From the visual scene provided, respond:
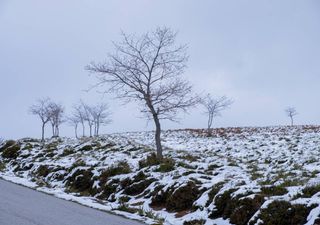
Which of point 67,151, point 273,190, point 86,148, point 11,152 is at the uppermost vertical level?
point 86,148

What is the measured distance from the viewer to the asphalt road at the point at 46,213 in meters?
6.82

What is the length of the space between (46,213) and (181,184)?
418 centimetres

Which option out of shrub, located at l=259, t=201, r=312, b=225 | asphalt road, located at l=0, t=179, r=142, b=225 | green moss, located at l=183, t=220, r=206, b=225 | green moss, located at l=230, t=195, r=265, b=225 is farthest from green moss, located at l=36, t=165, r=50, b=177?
shrub, located at l=259, t=201, r=312, b=225

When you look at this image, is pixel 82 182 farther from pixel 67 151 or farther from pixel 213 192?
pixel 67 151

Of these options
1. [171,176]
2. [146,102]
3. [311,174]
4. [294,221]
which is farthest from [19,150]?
[294,221]

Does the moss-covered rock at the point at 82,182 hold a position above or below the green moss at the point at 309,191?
below

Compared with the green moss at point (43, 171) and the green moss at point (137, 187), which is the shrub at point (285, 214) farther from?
the green moss at point (43, 171)

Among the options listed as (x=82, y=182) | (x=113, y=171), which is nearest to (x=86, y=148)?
(x=82, y=182)

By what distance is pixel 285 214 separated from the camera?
7074 mm

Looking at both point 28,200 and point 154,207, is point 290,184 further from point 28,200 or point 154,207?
point 28,200

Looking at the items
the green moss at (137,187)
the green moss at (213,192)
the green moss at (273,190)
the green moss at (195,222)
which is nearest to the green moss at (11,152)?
the green moss at (137,187)

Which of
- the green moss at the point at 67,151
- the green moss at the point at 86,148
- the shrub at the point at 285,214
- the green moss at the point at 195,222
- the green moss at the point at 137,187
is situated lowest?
the green moss at the point at 195,222

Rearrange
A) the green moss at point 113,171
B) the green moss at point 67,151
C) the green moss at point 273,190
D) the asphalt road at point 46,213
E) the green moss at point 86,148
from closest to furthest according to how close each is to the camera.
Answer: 1. the asphalt road at point 46,213
2. the green moss at point 273,190
3. the green moss at point 113,171
4. the green moss at point 67,151
5. the green moss at point 86,148

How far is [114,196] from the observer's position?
1162 cm
